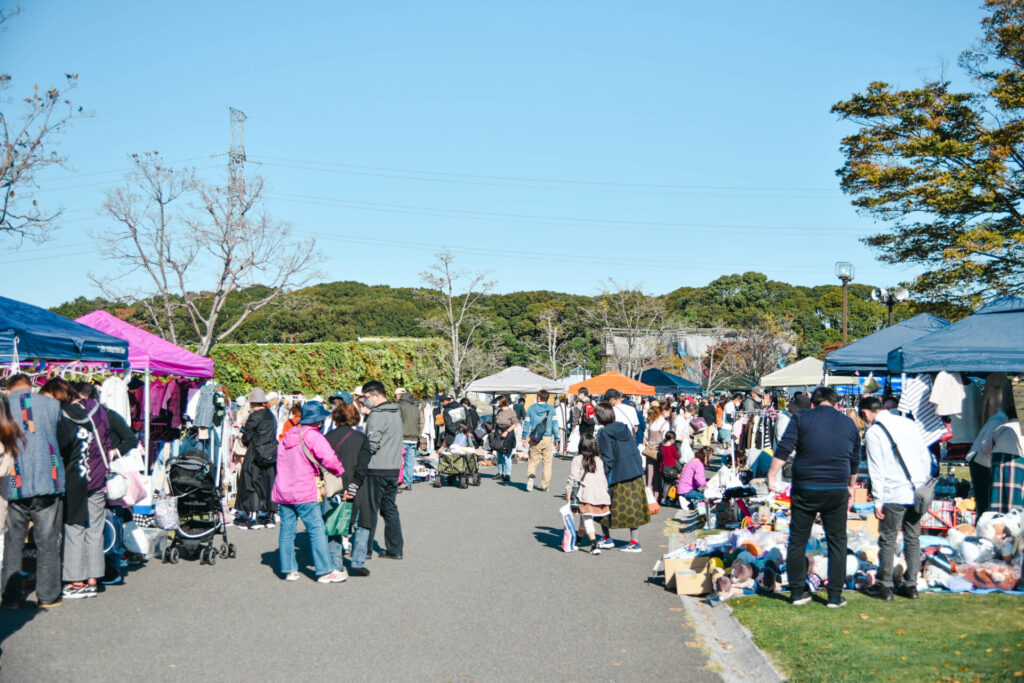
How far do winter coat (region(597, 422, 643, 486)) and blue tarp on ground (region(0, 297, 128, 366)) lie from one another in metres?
6.22

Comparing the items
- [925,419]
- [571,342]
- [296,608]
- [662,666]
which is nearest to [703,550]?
[662,666]

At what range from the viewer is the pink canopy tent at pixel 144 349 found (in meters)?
12.4

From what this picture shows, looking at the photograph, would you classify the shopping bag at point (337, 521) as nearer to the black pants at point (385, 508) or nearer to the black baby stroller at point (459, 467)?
the black pants at point (385, 508)

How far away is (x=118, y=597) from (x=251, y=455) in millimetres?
3596

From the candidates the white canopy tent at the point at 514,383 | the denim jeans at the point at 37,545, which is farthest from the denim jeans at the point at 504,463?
the denim jeans at the point at 37,545

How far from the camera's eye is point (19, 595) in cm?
684

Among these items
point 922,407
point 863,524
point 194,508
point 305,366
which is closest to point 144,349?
point 194,508

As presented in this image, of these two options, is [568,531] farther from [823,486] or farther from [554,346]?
[554,346]

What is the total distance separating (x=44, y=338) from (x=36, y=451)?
9.46ft

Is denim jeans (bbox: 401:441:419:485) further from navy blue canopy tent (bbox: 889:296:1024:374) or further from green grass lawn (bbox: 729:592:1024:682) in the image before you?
green grass lawn (bbox: 729:592:1024:682)

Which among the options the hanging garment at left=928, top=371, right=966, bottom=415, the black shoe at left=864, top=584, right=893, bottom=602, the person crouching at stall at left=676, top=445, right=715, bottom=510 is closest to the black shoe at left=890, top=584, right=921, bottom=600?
the black shoe at left=864, top=584, right=893, bottom=602

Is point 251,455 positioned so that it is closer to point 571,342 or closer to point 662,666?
point 662,666

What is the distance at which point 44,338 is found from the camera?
9086 millimetres

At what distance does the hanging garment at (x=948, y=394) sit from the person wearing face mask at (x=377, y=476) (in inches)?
278
